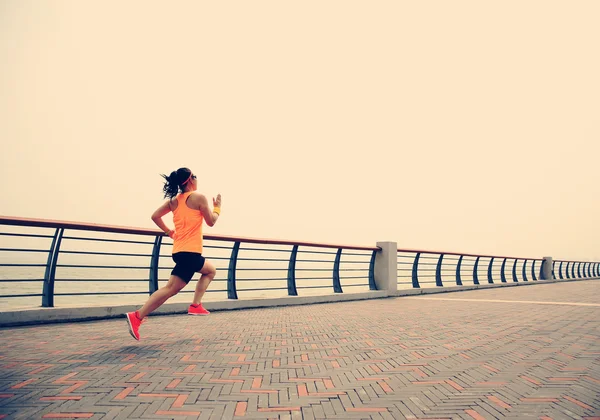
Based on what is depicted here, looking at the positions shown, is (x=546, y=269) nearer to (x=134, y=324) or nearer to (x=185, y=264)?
(x=185, y=264)

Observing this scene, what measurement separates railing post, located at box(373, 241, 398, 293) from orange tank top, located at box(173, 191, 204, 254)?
25.4ft

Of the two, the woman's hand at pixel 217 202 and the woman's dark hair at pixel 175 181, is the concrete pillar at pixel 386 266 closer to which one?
the woman's hand at pixel 217 202

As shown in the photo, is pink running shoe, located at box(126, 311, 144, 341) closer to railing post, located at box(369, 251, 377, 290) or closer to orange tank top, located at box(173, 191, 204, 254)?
orange tank top, located at box(173, 191, 204, 254)

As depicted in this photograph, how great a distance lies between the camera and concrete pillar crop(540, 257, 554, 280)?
25.3 m

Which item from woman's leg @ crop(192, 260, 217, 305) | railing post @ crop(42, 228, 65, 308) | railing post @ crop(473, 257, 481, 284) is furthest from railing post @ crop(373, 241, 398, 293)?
railing post @ crop(42, 228, 65, 308)

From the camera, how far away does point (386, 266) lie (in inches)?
462

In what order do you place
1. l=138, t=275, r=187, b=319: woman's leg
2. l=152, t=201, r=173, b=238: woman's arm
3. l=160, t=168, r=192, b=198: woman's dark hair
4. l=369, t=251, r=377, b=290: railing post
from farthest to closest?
l=369, t=251, r=377, b=290: railing post → l=152, t=201, r=173, b=238: woman's arm → l=160, t=168, r=192, b=198: woman's dark hair → l=138, t=275, r=187, b=319: woman's leg

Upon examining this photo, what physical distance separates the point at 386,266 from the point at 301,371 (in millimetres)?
8527

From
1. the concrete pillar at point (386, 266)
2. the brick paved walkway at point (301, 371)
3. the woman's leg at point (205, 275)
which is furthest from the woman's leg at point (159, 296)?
the concrete pillar at point (386, 266)

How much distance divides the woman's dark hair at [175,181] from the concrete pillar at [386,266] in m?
7.90

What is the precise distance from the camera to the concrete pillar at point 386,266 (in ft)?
38.5

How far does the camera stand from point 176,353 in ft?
13.7

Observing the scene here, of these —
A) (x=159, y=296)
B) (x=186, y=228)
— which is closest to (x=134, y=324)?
(x=159, y=296)

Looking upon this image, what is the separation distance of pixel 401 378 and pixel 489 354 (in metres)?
1.40
